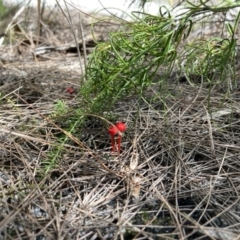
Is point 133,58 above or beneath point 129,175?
above

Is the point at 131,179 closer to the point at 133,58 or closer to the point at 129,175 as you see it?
the point at 129,175

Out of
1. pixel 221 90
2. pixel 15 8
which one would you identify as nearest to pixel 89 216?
pixel 221 90

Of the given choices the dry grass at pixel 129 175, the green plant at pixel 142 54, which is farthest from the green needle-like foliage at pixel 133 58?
the dry grass at pixel 129 175

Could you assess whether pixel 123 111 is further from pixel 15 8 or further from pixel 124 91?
pixel 15 8

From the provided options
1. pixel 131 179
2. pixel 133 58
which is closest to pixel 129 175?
pixel 131 179

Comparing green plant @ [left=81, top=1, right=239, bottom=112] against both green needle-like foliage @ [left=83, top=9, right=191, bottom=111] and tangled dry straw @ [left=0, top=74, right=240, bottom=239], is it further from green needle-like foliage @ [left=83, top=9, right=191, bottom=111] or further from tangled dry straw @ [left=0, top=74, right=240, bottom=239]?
tangled dry straw @ [left=0, top=74, right=240, bottom=239]

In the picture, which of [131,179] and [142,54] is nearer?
[131,179]

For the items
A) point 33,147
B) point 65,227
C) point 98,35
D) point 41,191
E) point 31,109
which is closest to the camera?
point 65,227

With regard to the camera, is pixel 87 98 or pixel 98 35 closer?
pixel 87 98
